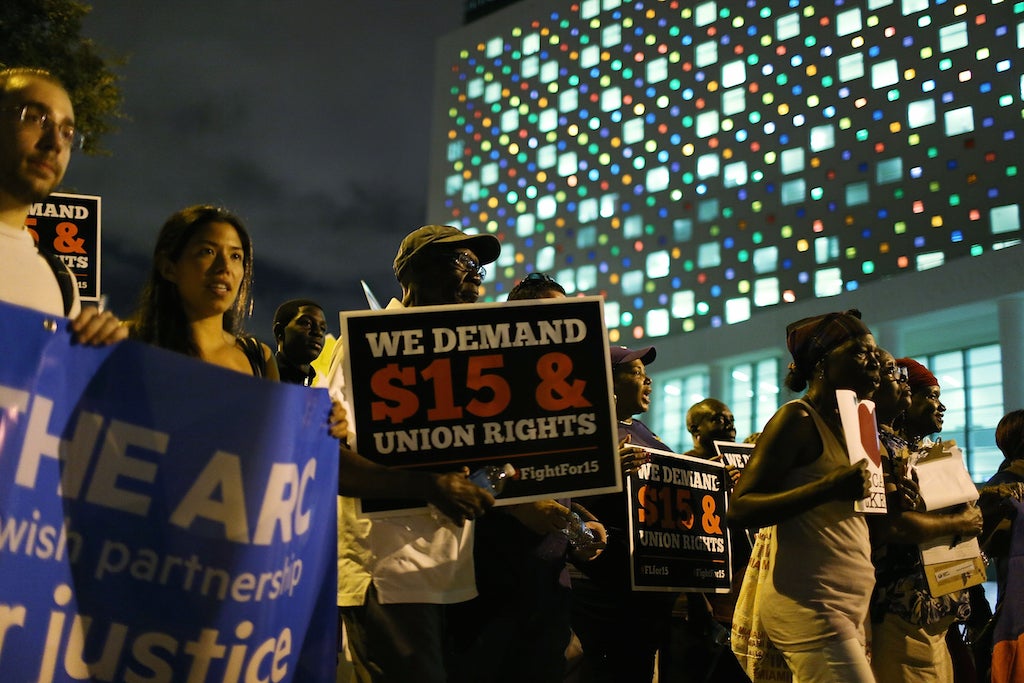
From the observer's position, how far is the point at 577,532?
436cm

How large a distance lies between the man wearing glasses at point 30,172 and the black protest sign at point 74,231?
398 cm

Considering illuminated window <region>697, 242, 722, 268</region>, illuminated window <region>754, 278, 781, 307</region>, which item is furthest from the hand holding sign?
illuminated window <region>697, 242, 722, 268</region>

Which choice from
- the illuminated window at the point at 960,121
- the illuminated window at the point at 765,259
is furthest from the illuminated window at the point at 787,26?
the illuminated window at the point at 765,259

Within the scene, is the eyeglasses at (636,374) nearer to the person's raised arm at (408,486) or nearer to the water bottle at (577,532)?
the water bottle at (577,532)

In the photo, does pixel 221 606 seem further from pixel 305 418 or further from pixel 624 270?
pixel 624 270

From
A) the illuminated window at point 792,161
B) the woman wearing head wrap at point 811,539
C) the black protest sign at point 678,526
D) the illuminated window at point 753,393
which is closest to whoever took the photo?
the woman wearing head wrap at point 811,539

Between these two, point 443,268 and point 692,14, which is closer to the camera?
point 443,268

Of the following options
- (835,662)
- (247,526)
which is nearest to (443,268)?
(247,526)

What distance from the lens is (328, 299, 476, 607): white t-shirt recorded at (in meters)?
3.55

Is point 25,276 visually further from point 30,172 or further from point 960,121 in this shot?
point 960,121

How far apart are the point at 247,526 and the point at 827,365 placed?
2915mm

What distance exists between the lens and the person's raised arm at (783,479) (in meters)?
4.20

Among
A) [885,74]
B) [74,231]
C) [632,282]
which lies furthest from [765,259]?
[74,231]

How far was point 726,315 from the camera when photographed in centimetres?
5169
